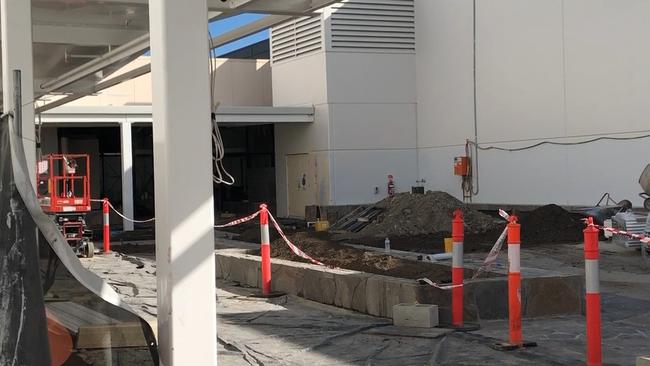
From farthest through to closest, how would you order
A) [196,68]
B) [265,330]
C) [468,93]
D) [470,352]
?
1. [468,93]
2. [265,330]
3. [470,352]
4. [196,68]

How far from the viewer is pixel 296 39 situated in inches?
1174

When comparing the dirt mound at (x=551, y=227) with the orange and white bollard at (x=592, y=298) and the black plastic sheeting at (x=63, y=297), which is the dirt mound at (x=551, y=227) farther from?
the black plastic sheeting at (x=63, y=297)

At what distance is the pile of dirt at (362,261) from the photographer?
35.1 ft

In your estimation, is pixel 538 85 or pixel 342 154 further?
pixel 342 154

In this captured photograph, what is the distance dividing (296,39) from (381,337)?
22.6m

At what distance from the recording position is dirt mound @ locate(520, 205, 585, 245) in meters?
19.2

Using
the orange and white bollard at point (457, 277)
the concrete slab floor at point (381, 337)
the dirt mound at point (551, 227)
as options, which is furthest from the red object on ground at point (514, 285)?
the dirt mound at point (551, 227)

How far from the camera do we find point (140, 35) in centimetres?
1184

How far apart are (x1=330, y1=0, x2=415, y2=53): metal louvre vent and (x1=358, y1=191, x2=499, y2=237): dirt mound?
7.69 m

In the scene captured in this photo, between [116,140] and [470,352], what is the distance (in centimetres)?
3010

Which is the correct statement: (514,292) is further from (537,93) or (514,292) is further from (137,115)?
(137,115)

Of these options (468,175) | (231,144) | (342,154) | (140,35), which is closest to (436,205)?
(468,175)

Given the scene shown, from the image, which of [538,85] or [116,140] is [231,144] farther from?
[538,85]

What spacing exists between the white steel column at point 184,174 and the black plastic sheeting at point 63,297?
0.22 meters
